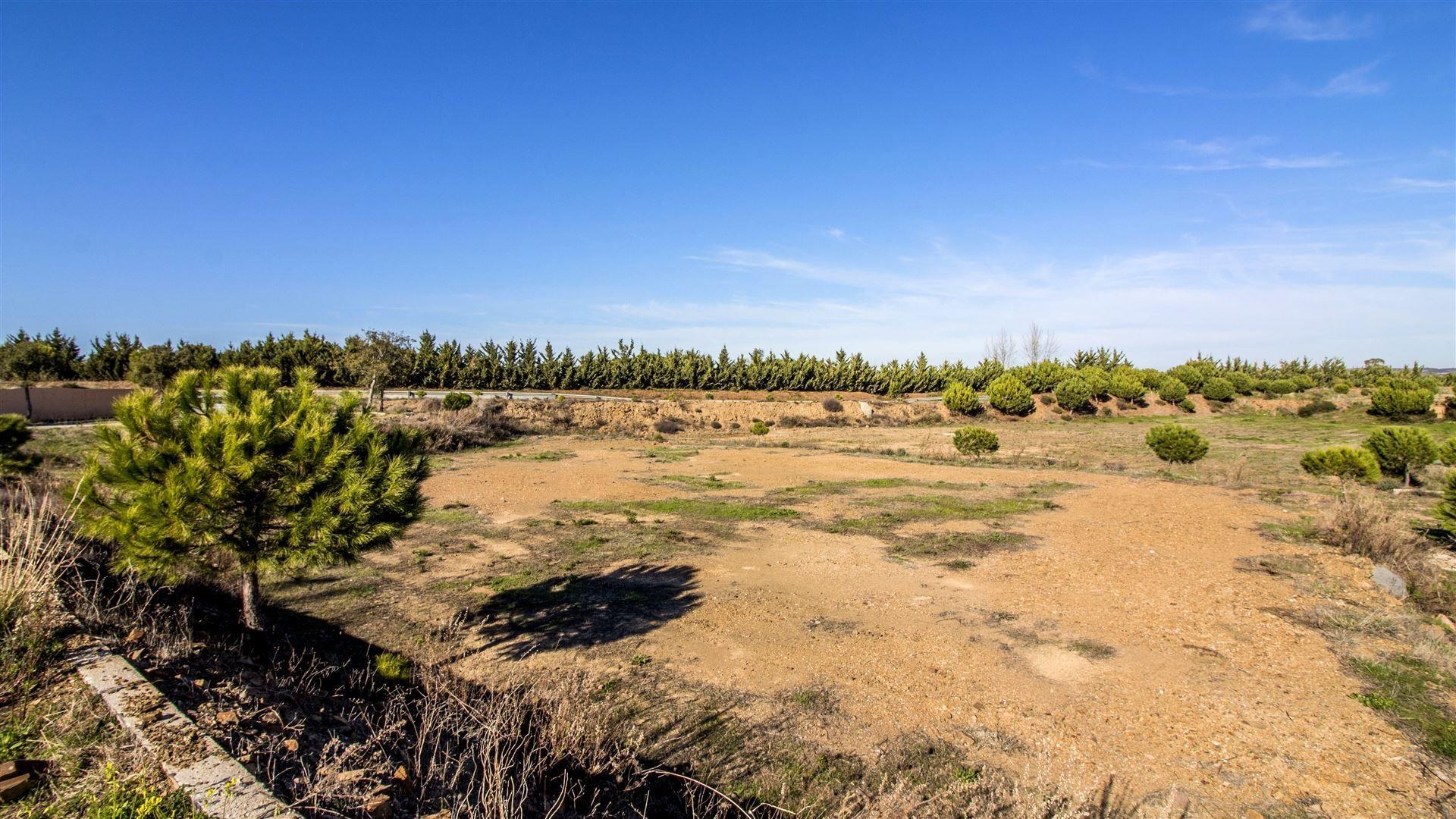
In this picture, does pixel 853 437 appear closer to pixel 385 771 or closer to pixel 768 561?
pixel 768 561

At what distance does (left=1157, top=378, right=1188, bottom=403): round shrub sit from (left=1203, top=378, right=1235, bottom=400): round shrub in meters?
1.44

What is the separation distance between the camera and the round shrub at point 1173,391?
4762cm

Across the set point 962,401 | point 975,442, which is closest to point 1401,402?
point 962,401

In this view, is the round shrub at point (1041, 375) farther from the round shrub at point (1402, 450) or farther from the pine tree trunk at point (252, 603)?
the pine tree trunk at point (252, 603)

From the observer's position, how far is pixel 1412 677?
6.01 meters

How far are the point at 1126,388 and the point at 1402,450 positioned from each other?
32576 mm

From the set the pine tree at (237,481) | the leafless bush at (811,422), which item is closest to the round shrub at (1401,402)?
the leafless bush at (811,422)

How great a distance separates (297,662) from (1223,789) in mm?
7447

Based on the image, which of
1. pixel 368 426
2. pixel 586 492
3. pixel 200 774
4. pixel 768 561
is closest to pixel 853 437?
pixel 586 492

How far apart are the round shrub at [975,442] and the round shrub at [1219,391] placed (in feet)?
119

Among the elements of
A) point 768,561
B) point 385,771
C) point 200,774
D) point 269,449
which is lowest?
point 768,561

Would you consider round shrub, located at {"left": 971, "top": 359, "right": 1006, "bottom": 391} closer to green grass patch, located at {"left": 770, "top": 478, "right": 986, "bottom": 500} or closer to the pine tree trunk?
green grass patch, located at {"left": 770, "top": 478, "right": 986, "bottom": 500}

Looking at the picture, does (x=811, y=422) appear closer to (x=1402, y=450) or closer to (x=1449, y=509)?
(x=1402, y=450)

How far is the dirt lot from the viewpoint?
4.93 metres
